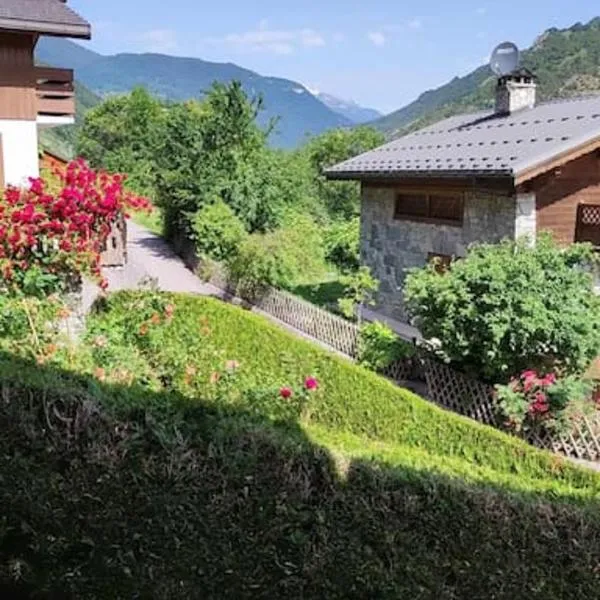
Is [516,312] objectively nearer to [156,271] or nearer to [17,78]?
[17,78]

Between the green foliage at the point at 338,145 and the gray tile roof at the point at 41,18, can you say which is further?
the green foliage at the point at 338,145

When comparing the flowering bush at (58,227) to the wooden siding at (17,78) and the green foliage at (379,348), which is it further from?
the green foliage at (379,348)

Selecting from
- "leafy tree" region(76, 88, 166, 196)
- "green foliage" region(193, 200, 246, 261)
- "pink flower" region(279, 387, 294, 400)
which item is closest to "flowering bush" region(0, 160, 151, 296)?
"pink flower" region(279, 387, 294, 400)

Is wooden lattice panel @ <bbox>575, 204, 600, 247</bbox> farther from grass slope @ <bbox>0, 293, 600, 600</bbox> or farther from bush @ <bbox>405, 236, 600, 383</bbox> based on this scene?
grass slope @ <bbox>0, 293, 600, 600</bbox>

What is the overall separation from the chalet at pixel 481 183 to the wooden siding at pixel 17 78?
23.8ft

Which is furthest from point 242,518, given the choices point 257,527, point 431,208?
point 431,208

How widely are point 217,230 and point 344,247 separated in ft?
12.4

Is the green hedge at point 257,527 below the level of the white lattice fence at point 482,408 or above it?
above

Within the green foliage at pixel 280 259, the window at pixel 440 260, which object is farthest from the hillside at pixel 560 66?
the window at pixel 440 260

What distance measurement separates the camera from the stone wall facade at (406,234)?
13.6 m

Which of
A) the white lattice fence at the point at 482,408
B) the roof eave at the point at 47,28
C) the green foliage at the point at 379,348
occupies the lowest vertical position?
the white lattice fence at the point at 482,408

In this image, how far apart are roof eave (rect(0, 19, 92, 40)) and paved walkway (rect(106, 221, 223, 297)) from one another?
5349mm

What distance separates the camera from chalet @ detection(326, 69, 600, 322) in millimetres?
12945

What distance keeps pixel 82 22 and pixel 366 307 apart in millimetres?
8660
